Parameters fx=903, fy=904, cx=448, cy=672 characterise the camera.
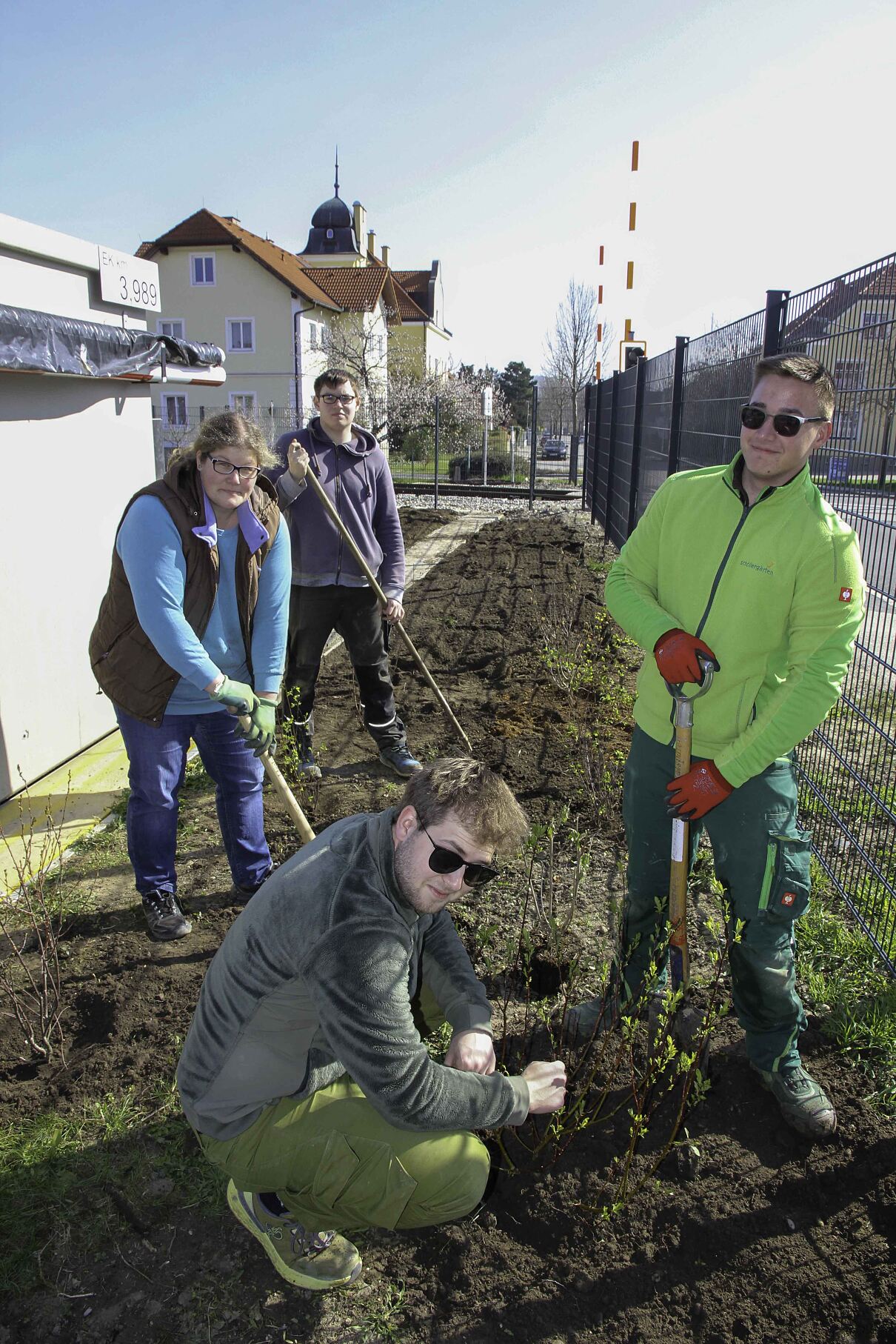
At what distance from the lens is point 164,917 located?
324 cm

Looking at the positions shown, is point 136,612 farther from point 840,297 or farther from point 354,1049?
point 840,297

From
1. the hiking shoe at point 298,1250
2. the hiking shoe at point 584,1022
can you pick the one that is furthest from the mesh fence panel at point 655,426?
the hiking shoe at point 298,1250

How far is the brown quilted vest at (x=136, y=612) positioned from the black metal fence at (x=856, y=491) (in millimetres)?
Answer: 2076

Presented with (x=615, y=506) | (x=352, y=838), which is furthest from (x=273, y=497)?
(x=615, y=506)

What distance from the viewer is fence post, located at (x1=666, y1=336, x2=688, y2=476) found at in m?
6.69

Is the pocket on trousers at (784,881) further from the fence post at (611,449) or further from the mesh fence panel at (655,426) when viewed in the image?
the fence post at (611,449)

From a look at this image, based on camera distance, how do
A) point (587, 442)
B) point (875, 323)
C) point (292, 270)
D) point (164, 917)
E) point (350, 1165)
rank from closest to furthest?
point (350, 1165)
point (875, 323)
point (164, 917)
point (587, 442)
point (292, 270)

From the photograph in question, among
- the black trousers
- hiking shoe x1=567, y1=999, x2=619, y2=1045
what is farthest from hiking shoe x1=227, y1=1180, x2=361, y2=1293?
the black trousers

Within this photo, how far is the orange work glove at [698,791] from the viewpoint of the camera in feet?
7.45

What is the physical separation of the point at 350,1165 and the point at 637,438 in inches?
323

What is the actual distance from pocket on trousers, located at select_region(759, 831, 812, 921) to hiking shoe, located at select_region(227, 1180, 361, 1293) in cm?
130

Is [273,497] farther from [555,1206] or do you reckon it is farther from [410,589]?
[410,589]

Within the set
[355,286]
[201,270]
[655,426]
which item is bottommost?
[655,426]

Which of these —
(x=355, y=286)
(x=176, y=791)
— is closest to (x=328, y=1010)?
(x=176, y=791)
